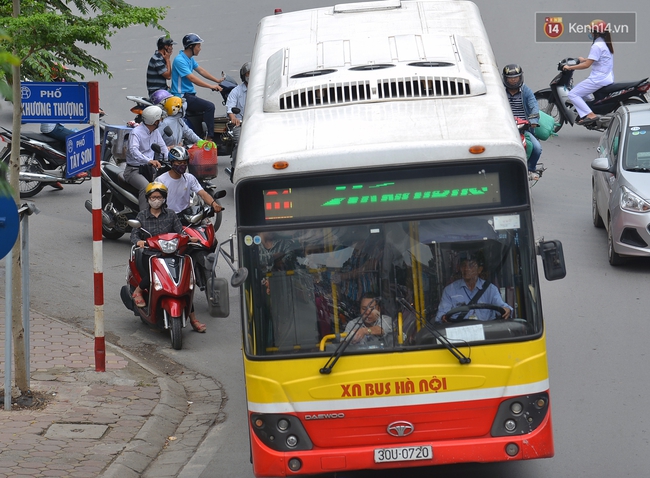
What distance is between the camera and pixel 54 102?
9164 millimetres

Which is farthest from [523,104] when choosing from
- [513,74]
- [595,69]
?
[595,69]

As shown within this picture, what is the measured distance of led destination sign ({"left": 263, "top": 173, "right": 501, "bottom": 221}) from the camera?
6590 mm

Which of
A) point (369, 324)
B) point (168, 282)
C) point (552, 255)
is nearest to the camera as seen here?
point (369, 324)

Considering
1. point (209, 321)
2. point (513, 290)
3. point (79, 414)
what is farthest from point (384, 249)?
point (209, 321)

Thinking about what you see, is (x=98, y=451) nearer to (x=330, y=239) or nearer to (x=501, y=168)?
(x=330, y=239)

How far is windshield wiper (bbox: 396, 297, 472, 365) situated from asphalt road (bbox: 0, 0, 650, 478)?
5.19 feet

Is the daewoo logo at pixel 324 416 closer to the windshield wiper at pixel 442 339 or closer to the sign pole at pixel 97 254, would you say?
the windshield wiper at pixel 442 339

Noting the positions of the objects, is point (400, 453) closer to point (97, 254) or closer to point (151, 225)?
point (97, 254)

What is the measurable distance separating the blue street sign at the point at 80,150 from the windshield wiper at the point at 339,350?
12.6ft

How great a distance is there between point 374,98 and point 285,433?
2459 mm

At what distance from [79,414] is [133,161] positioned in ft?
18.5

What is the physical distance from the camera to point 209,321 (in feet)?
39.3

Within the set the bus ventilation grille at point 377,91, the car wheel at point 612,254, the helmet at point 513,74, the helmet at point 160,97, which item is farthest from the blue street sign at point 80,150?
the helmet at point 513,74

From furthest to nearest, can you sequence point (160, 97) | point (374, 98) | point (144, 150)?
point (160, 97), point (144, 150), point (374, 98)
